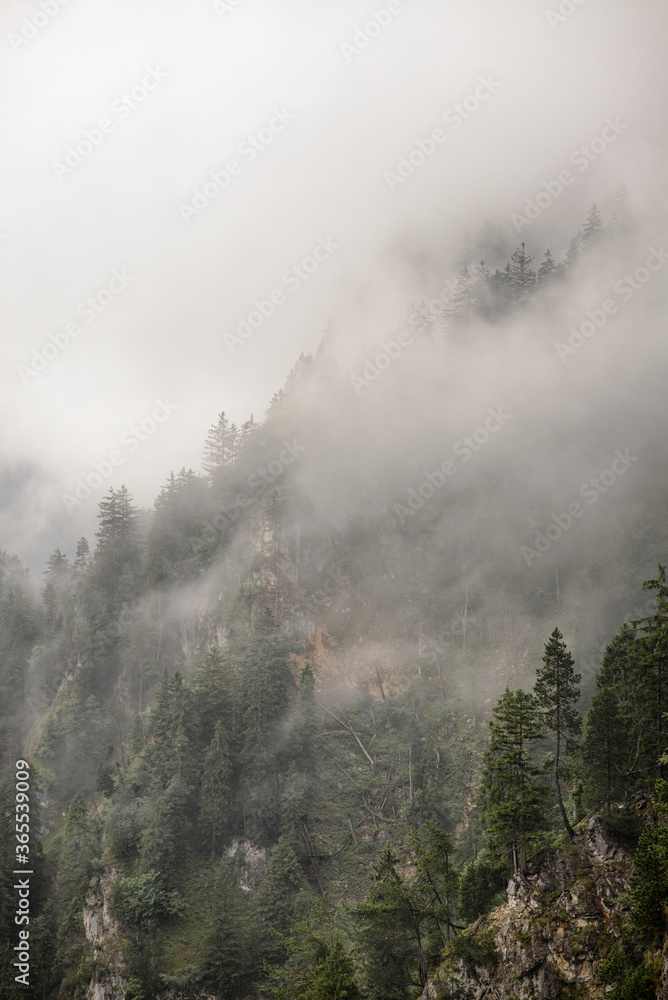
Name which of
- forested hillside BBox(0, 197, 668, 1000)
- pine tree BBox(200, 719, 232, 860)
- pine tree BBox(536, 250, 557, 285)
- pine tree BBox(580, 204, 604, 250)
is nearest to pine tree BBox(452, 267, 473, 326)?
forested hillside BBox(0, 197, 668, 1000)

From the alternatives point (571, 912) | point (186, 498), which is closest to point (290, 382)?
point (186, 498)

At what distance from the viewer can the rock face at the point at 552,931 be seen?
27.1 meters

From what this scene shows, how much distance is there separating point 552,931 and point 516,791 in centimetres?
619

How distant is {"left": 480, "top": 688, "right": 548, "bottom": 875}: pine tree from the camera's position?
99.6 ft

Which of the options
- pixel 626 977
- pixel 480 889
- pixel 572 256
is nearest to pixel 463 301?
pixel 572 256

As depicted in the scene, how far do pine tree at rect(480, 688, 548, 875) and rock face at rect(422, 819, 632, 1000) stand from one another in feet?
5.25

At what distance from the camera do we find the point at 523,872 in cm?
3131

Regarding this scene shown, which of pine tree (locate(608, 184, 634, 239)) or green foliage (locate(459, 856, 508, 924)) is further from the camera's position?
pine tree (locate(608, 184, 634, 239))

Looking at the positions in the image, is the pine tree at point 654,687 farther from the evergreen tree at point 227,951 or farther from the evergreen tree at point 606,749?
the evergreen tree at point 227,951

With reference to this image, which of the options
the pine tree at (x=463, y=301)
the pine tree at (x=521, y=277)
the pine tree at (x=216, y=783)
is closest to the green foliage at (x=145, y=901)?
the pine tree at (x=216, y=783)

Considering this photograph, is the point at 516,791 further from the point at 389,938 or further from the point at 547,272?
the point at 547,272

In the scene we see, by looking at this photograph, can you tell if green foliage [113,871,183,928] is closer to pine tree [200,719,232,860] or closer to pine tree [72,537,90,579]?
pine tree [200,719,232,860]

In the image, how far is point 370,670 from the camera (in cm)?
6700

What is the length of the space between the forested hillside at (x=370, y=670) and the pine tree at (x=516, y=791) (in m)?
0.18
